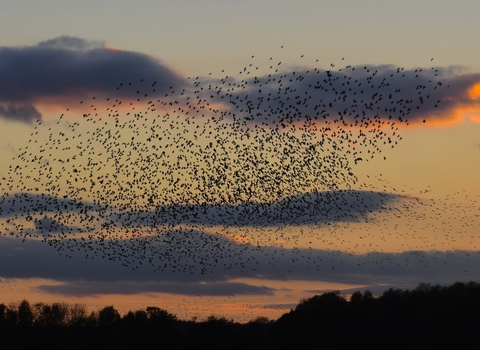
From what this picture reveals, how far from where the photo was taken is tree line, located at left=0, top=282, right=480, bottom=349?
417 feet

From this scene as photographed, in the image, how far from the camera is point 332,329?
135 m

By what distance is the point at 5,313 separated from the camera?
637ft

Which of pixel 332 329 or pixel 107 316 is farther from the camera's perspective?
pixel 107 316

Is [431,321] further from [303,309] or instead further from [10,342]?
[10,342]

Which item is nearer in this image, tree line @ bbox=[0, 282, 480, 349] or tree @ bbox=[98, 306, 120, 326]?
tree line @ bbox=[0, 282, 480, 349]

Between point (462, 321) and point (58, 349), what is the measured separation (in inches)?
2557

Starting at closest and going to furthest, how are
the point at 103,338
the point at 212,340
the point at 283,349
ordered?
the point at 283,349, the point at 212,340, the point at 103,338

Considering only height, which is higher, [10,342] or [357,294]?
[357,294]

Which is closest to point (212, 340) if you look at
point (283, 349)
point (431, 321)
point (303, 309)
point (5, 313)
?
point (303, 309)

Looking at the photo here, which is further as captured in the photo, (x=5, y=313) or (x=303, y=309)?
(x=5, y=313)

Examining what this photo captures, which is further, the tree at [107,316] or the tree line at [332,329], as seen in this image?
the tree at [107,316]

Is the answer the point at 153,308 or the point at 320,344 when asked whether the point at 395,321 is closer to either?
the point at 320,344

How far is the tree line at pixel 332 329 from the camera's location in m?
127

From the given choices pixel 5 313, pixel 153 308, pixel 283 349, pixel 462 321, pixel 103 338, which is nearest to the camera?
pixel 283 349
